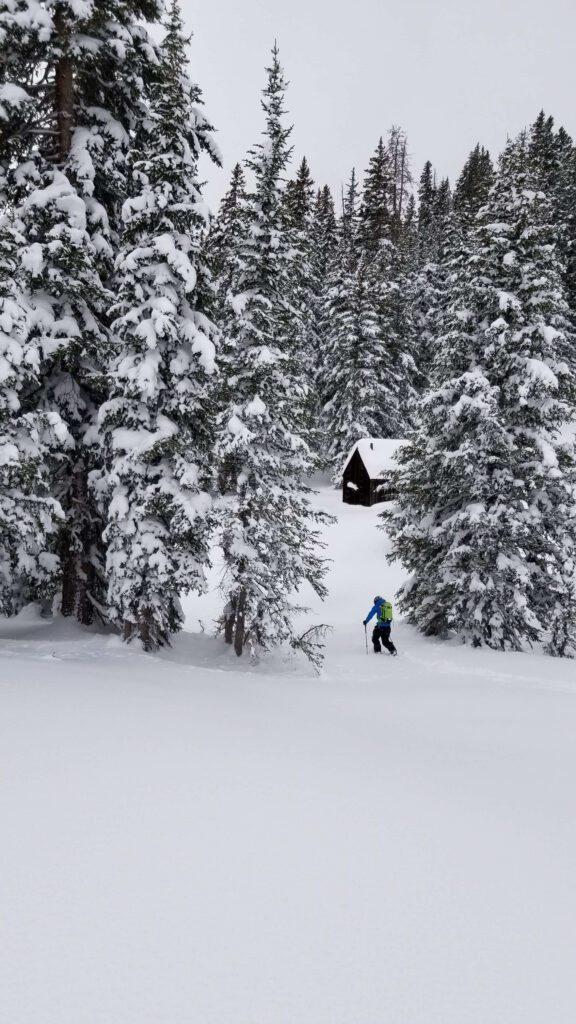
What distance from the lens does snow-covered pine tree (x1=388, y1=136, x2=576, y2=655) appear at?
16.2m

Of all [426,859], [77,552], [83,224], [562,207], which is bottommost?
[426,859]

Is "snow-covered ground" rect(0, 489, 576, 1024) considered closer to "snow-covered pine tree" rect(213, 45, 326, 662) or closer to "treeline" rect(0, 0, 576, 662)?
"treeline" rect(0, 0, 576, 662)

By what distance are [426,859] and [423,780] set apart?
178 centimetres

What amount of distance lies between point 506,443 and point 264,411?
23.6 feet

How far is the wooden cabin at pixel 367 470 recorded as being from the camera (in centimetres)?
3822

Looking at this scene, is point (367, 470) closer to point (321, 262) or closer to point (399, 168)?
point (321, 262)

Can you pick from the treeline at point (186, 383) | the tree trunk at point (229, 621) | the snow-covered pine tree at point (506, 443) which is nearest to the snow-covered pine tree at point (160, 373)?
the treeline at point (186, 383)

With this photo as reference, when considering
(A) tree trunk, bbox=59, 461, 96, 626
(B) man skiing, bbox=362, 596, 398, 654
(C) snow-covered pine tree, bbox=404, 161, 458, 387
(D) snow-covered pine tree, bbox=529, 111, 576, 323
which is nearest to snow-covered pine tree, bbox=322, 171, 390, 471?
(C) snow-covered pine tree, bbox=404, 161, 458, 387

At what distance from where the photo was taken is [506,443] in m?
16.4

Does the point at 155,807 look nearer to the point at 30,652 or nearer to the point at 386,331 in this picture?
the point at 30,652

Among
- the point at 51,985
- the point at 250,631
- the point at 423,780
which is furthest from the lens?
the point at 250,631

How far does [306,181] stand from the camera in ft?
171

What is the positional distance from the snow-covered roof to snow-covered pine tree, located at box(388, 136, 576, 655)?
66.1ft

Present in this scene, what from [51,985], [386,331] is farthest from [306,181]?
[51,985]
